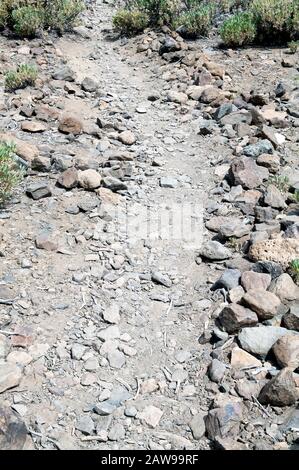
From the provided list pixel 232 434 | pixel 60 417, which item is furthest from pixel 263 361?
pixel 60 417

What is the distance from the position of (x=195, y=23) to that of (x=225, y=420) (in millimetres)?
8409

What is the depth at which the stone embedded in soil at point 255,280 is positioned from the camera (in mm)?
4238

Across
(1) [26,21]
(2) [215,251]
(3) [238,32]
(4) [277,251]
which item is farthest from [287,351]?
(1) [26,21]

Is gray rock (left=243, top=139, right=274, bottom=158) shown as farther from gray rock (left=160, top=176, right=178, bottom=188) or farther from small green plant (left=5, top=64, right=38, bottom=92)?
small green plant (left=5, top=64, right=38, bottom=92)

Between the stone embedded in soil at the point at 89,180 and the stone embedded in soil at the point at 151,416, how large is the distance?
9.04ft

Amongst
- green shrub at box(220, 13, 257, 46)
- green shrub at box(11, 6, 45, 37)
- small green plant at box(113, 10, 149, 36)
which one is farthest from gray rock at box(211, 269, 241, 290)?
small green plant at box(113, 10, 149, 36)

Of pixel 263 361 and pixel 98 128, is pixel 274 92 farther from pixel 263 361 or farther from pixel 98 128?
pixel 263 361

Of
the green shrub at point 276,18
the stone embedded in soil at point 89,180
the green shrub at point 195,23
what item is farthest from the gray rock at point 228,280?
the green shrub at point 195,23

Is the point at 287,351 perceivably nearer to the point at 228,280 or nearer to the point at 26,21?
the point at 228,280

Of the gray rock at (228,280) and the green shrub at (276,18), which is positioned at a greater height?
the green shrub at (276,18)

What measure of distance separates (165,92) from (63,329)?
5.34 metres

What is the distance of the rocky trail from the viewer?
11.1 ft

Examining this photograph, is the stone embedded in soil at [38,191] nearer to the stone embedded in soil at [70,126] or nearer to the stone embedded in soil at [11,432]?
the stone embedded in soil at [70,126]

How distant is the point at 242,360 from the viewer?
3.67 m
